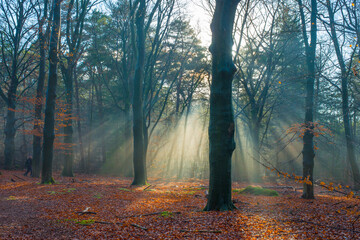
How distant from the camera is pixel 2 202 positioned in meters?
8.73

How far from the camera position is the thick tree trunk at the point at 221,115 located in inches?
263

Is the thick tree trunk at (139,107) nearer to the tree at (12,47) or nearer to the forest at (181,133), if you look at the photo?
the forest at (181,133)

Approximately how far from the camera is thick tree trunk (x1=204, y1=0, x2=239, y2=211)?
21.9 ft

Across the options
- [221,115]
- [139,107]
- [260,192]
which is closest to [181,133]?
[139,107]

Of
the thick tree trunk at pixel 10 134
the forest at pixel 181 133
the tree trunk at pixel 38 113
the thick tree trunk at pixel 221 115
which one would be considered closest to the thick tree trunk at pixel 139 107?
the forest at pixel 181 133

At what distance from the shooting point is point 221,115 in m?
6.74

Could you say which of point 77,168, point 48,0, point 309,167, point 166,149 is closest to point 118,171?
point 77,168

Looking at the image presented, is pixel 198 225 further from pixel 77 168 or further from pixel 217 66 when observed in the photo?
pixel 77 168

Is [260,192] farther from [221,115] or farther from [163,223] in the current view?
[163,223]

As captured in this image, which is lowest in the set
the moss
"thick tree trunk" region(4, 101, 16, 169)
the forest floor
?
the moss

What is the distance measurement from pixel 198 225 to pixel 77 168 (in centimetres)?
2795

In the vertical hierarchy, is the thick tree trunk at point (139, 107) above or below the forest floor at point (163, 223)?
above

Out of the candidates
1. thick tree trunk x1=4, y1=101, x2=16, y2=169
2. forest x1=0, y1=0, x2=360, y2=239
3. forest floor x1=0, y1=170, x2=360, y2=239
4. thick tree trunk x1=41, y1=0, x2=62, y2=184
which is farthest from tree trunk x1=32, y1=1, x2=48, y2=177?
forest floor x1=0, y1=170, x2=360, y2=239

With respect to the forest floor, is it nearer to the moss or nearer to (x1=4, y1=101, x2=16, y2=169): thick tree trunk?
the moss
